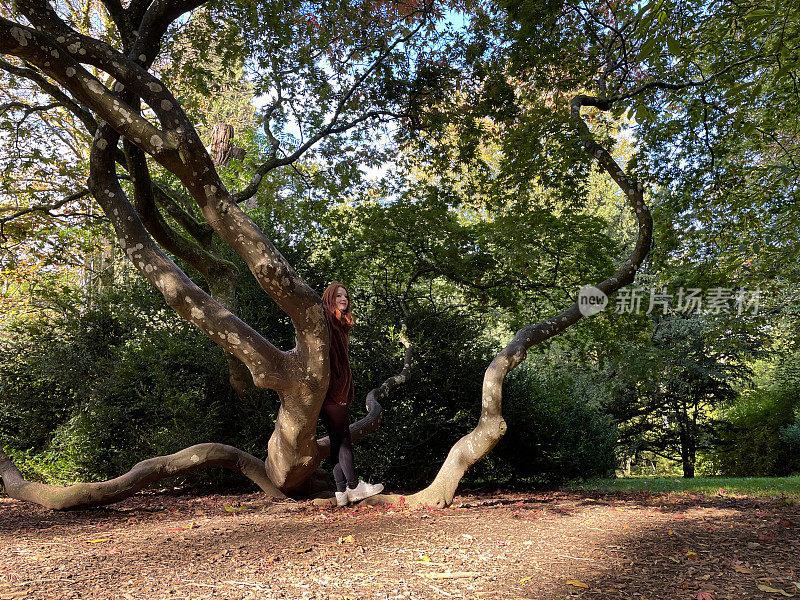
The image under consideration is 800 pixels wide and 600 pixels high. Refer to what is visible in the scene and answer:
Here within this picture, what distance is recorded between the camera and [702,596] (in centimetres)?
295

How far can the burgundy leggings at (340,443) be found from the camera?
5445 millimetres

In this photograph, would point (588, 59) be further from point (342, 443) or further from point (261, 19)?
point (342, 443)

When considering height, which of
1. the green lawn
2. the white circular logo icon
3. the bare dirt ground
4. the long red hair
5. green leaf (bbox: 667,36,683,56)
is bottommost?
the green lawn

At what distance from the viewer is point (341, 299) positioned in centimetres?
546

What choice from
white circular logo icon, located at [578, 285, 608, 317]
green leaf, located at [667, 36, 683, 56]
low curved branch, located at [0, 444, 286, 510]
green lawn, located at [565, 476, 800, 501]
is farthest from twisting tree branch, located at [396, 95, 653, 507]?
green leaf, located at [667, 36, 683, 56]

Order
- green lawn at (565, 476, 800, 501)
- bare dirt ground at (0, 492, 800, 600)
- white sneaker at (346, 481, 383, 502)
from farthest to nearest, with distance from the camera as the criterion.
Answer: green lawn at (565, 476, 800, 501), white sneaker at (346, 481, 383, 502), bare dirt ground at (0, 492, 800, 600)

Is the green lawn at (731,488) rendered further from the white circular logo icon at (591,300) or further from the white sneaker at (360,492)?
the white sneaker at (360,492)

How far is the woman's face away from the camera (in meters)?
5.46

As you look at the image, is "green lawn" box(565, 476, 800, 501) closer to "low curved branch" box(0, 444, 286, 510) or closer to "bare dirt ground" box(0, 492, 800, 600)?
"bare dirt ground" box(0, 492, 800, 600)

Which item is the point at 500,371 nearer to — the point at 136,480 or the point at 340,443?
the point at 340,443

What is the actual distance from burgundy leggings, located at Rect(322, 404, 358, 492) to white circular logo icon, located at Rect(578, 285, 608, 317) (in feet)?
11.8

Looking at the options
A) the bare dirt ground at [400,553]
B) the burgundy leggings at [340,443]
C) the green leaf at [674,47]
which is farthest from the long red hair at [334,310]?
the green leaf at [674,47]

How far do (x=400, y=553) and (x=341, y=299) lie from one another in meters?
2.56

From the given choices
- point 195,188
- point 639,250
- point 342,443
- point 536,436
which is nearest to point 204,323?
point 195,188
